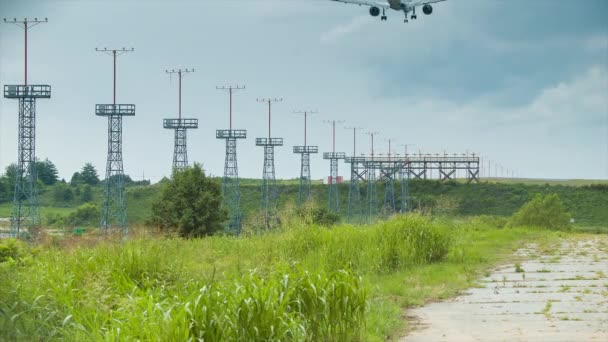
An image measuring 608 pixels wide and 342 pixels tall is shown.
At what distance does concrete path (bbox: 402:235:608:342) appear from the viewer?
26.1 feet

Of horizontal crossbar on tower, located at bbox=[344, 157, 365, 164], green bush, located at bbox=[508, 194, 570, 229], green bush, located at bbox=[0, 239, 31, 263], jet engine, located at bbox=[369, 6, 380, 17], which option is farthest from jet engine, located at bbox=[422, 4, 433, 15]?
horizontal crossbar on tower, located at bbox=[344, 157, 365, 164]

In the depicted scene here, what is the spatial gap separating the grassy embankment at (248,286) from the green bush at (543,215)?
16.9 m

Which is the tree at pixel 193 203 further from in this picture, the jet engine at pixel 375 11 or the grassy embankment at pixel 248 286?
the grassy embankment at pixel 248 286

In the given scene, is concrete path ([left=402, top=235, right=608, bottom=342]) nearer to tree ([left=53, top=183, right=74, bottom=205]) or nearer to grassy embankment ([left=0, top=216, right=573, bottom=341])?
grassy embankment ([left=0, top=216, right=573, bottom=341])

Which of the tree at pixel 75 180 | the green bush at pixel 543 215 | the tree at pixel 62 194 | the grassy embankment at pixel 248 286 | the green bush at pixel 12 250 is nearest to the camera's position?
the grassy embankment at pixel 248 286

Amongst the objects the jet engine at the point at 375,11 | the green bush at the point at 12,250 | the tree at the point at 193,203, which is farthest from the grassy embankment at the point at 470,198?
the green bush at the point at 12,250

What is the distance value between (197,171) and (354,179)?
114 feet

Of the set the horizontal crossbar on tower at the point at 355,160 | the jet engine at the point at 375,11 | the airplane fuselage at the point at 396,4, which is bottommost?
the horizontal crossbar on tower at the point at 355,160

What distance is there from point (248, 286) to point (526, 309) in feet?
13.7

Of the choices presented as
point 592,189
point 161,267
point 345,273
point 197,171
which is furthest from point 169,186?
point 592,189

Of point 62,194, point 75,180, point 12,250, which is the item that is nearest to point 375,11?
point 12,250

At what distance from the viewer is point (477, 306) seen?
975cm

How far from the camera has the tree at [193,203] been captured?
119 feet

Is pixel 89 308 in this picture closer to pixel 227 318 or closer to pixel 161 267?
pixel 227 318
